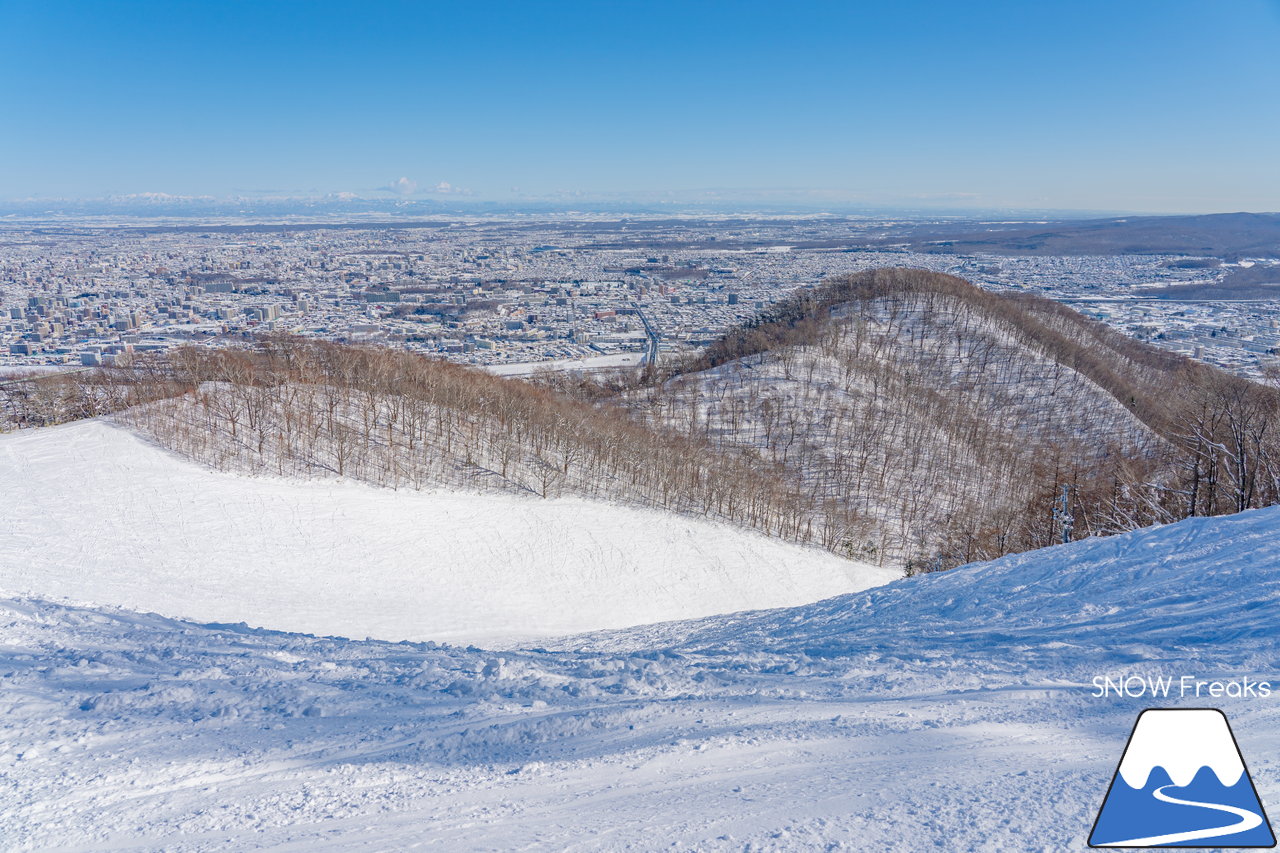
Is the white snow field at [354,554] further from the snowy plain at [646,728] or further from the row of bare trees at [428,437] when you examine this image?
the snowy plain at [646,728]

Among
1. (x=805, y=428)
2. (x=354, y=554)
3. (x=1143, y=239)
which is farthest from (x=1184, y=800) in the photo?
(x=1143, y=239)

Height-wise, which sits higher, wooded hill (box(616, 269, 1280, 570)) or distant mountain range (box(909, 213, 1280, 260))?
distant mountain range (box(909, 213, 1280, 260))

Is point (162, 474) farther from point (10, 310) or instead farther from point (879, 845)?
point (10, 310)

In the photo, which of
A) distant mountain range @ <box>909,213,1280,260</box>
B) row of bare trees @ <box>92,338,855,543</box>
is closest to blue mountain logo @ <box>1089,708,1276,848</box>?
row of bare trees @ <box>92,338,855,543</box>

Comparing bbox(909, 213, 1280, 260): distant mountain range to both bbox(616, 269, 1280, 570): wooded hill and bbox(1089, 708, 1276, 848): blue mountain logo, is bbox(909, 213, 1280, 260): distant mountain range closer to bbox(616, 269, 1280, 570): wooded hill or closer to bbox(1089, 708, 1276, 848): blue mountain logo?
bbox(616, 269, 1280, 570): wooded hill

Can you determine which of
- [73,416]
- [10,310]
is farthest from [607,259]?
[73,416]

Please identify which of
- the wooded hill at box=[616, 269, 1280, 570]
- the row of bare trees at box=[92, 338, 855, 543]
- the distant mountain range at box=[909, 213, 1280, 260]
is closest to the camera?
the wooded hill at box=[616, 269, 1280, 570]
